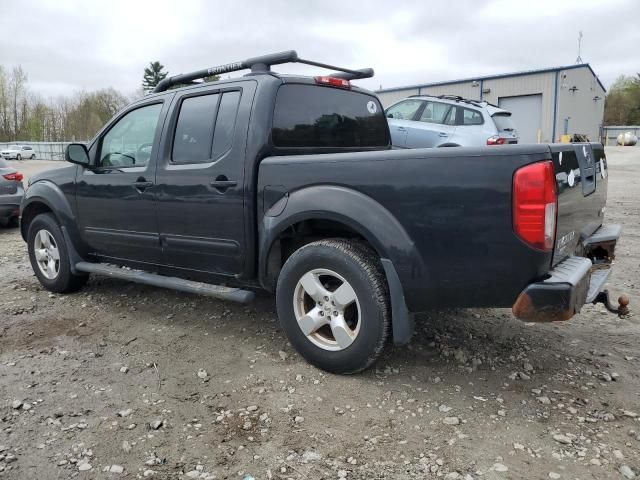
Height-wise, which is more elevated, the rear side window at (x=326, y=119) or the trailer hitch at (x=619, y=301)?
the rear side window at (x=326, y=119)

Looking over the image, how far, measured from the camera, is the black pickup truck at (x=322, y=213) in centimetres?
265

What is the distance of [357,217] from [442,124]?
27.9ft

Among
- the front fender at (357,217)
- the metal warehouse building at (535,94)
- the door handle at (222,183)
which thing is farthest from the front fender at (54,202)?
the metal warehouse building at (535,94)

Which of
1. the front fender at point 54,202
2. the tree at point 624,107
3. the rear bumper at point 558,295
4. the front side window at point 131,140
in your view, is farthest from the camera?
the tree at point 624,107

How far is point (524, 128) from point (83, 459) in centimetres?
2972

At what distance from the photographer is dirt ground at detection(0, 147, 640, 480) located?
2.44 m

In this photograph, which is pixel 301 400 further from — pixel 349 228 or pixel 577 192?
pixel 577 192

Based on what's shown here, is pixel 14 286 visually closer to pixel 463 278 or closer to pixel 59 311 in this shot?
pixel 59 311

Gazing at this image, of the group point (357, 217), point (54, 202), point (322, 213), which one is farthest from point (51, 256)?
point (357, 217)

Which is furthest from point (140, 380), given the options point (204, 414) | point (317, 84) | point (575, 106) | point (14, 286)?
Result: point (575, 106)

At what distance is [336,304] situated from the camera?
3178 millimetres

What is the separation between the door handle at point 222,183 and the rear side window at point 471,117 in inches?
332

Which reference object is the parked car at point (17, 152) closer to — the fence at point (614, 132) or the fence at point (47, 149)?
the fence at point (47, 149)

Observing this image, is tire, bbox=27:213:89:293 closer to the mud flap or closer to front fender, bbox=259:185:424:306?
front fender, bbox=259:185:424:306
